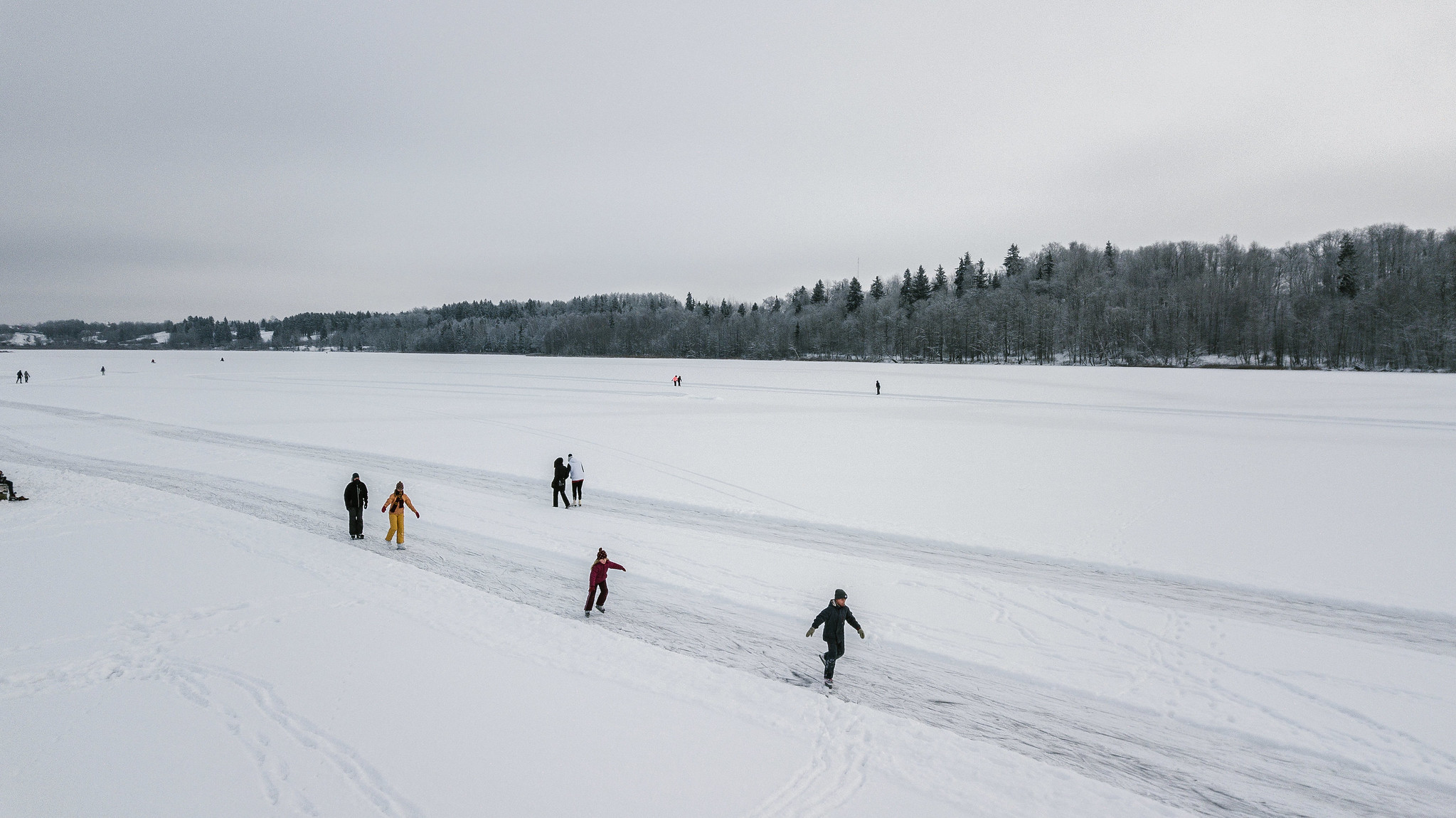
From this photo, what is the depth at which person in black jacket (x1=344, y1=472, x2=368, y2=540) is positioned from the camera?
443 inches

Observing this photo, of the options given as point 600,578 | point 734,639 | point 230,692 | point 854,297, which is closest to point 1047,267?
point 854,297

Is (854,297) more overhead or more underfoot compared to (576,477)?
more overhead

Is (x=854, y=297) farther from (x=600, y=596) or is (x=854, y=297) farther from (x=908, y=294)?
(x=600, y=596)

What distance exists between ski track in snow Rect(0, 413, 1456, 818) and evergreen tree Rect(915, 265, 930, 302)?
106m

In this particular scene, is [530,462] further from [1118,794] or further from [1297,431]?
[1297,431]

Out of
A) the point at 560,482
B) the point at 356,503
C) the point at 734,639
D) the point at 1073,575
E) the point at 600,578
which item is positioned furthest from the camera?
the point at 560,482

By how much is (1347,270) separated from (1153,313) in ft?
84.9

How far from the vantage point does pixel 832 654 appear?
21.6 feet

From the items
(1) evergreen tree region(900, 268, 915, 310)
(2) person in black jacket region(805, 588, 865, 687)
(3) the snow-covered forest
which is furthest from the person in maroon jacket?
(1) evergreen tree region(900, 268, 915, 310)

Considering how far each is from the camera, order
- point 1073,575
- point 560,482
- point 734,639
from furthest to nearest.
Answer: point 560,482, point 1073,575, point 734,639

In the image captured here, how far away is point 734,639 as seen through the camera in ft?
24.8

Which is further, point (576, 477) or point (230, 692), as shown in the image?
point (576, 477)

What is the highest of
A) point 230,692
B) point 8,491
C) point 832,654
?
point 8,491

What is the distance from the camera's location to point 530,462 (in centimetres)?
1827
